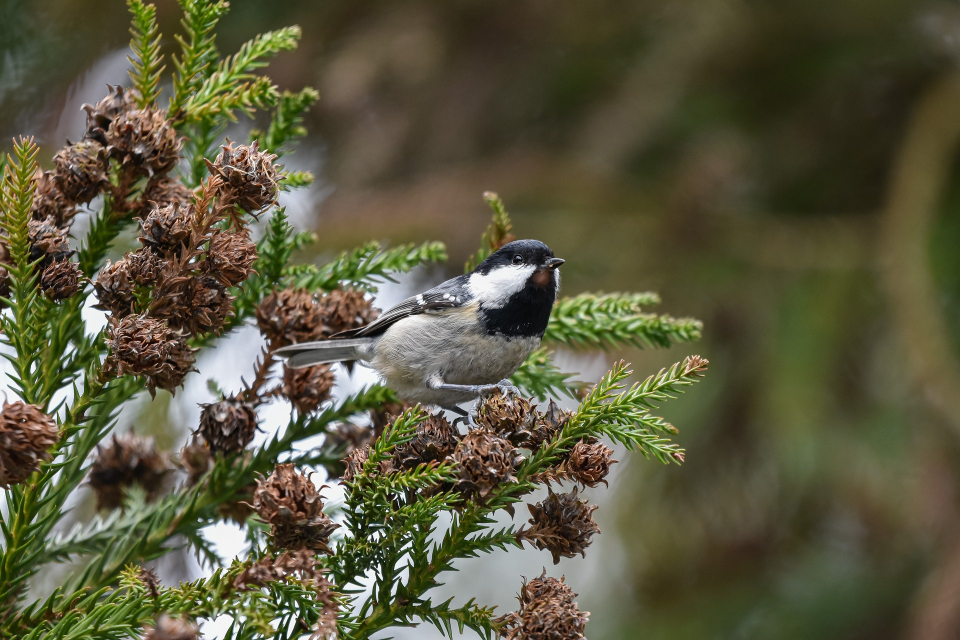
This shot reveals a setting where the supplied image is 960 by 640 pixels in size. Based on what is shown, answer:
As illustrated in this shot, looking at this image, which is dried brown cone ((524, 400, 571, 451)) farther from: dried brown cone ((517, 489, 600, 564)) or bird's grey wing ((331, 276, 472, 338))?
bird's grey wing ((331, 276, 472, 338))

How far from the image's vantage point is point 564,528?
1.50 meters

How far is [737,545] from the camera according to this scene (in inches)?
137

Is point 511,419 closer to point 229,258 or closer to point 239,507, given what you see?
point 229,258

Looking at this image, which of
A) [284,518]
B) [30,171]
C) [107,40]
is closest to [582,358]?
[284,518]

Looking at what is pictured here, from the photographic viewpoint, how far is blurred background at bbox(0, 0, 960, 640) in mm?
3012

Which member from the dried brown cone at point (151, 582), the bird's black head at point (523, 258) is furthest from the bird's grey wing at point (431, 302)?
the dried brown cone at point (151, 582)

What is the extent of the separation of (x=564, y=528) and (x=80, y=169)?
1230 mm

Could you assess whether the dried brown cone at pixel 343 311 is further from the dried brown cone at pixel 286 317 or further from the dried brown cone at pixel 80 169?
the dried brown cone at pixel 80 169

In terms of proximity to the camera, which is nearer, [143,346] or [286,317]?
[143,346]

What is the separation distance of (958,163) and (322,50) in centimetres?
300

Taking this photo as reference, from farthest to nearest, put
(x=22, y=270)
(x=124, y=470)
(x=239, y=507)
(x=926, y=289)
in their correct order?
(x=926, y=289) → (x=124, y=470) → (x=239, y=507) → (x=22, y=270)

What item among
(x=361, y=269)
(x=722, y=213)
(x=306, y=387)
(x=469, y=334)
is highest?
(x=722, y=213)

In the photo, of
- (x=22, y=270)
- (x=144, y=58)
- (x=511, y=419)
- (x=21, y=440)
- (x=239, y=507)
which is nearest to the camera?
(x=21, y=440)

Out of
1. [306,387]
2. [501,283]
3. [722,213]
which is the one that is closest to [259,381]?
[306,387]
